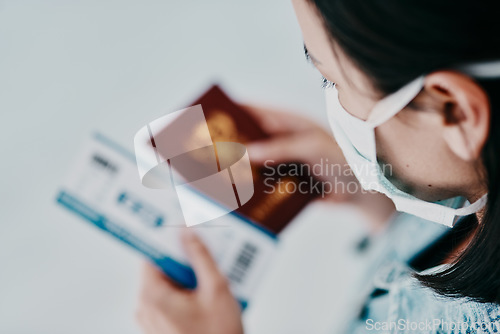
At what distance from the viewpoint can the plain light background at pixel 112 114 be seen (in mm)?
669

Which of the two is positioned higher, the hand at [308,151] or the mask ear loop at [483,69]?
the mask ear loop at [483,69]

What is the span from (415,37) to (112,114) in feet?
1.80

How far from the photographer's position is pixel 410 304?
1.90ft

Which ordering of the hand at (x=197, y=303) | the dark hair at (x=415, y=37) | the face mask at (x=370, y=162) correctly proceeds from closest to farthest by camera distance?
the dark hair at (x=415, y=37) → the face mask at (x=370, y=162) → the hand at (x=197, y=303)

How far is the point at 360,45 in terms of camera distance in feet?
1.09

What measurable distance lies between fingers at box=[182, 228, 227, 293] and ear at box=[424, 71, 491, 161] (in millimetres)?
395

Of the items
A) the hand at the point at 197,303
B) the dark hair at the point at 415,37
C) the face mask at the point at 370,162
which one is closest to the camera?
the dark hair at the point at 415,37

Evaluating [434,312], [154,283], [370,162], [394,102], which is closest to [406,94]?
[394,102]

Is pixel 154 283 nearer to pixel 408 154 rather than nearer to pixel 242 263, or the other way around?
pixel 242 263

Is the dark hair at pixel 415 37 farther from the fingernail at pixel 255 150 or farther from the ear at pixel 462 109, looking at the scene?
the fingernail at pixel 255 150

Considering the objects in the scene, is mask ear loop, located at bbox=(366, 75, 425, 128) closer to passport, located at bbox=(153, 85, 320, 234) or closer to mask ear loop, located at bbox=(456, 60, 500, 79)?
mask ear loop, located at bbox=(456, 60, 500, 79)

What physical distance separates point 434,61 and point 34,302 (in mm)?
695

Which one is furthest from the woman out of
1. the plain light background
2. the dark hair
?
the plain light background

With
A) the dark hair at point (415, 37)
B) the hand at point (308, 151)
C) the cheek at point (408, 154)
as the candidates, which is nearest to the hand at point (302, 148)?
the hand at point (308, 151)
